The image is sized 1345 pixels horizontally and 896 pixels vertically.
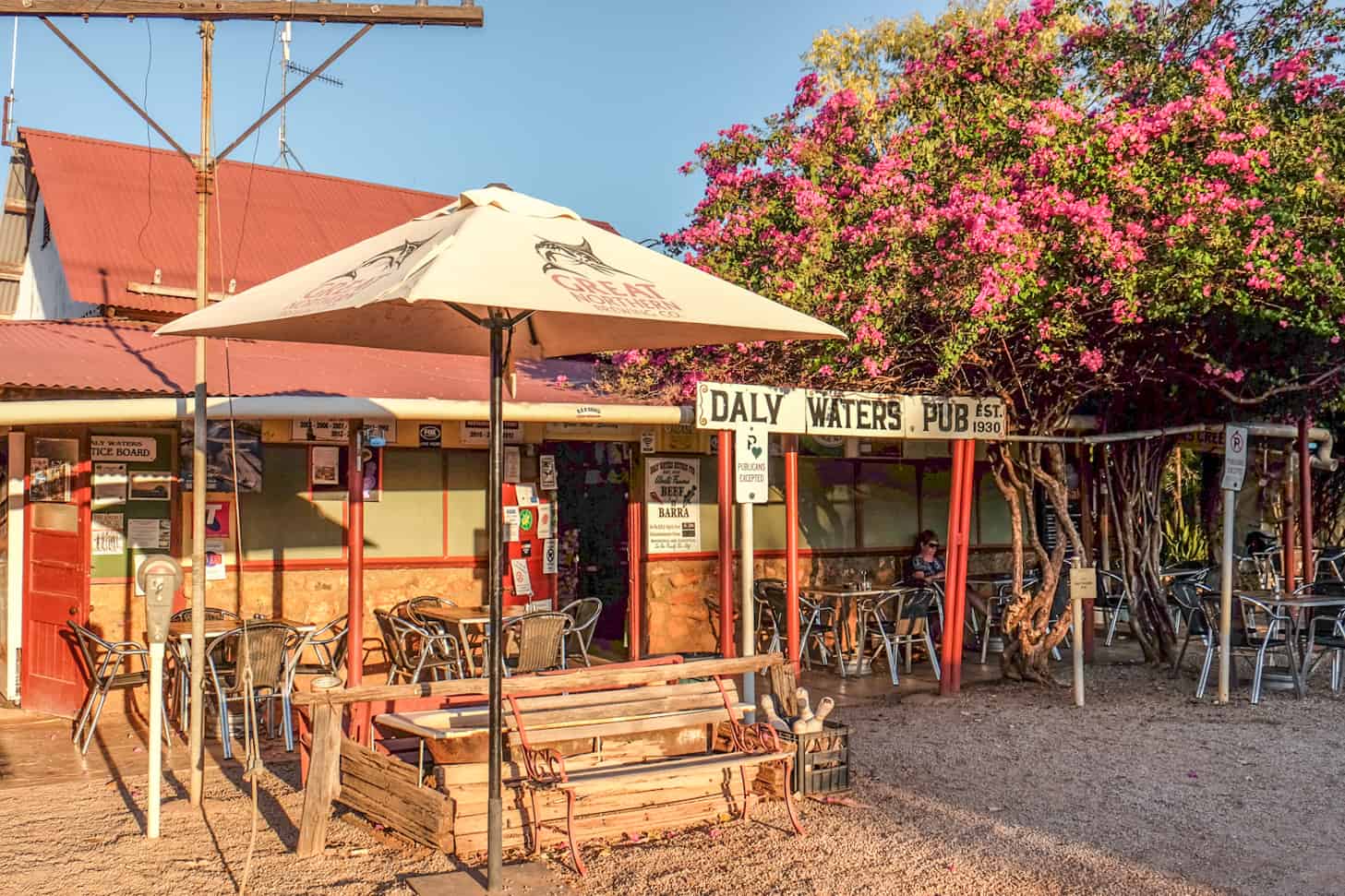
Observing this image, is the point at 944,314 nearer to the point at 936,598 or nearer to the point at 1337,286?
the point at 1337,286

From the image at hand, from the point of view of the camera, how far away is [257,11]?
591 cm

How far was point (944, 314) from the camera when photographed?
27.6 feet

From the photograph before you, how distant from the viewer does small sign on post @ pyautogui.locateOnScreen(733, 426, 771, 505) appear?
6980mm

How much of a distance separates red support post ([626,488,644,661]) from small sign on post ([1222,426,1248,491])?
4.59 meters

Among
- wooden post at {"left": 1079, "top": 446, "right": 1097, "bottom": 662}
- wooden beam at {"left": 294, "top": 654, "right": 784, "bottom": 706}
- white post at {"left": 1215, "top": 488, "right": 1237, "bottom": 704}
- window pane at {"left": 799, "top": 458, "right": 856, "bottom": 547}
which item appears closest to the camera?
wooden beam at {"left": 294, "top": 654, "right": 784, "bottom": 706}

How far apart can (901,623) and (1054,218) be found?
11.3ft

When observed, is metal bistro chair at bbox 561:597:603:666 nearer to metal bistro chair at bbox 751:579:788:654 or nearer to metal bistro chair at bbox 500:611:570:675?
metal bistro chair at bbox 500:611:570:675

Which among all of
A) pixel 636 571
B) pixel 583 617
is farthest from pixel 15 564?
pixel 636 571

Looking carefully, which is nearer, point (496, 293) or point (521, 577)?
point (496, 293)

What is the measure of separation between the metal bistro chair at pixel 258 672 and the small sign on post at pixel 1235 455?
6259mm

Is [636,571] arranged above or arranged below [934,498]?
below

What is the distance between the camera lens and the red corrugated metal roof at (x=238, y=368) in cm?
793

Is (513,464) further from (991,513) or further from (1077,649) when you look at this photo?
(991,513)

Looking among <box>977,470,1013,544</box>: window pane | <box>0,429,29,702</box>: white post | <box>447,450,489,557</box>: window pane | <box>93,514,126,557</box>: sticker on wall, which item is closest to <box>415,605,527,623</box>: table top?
<box>447,450,489,557</box>: window pane
